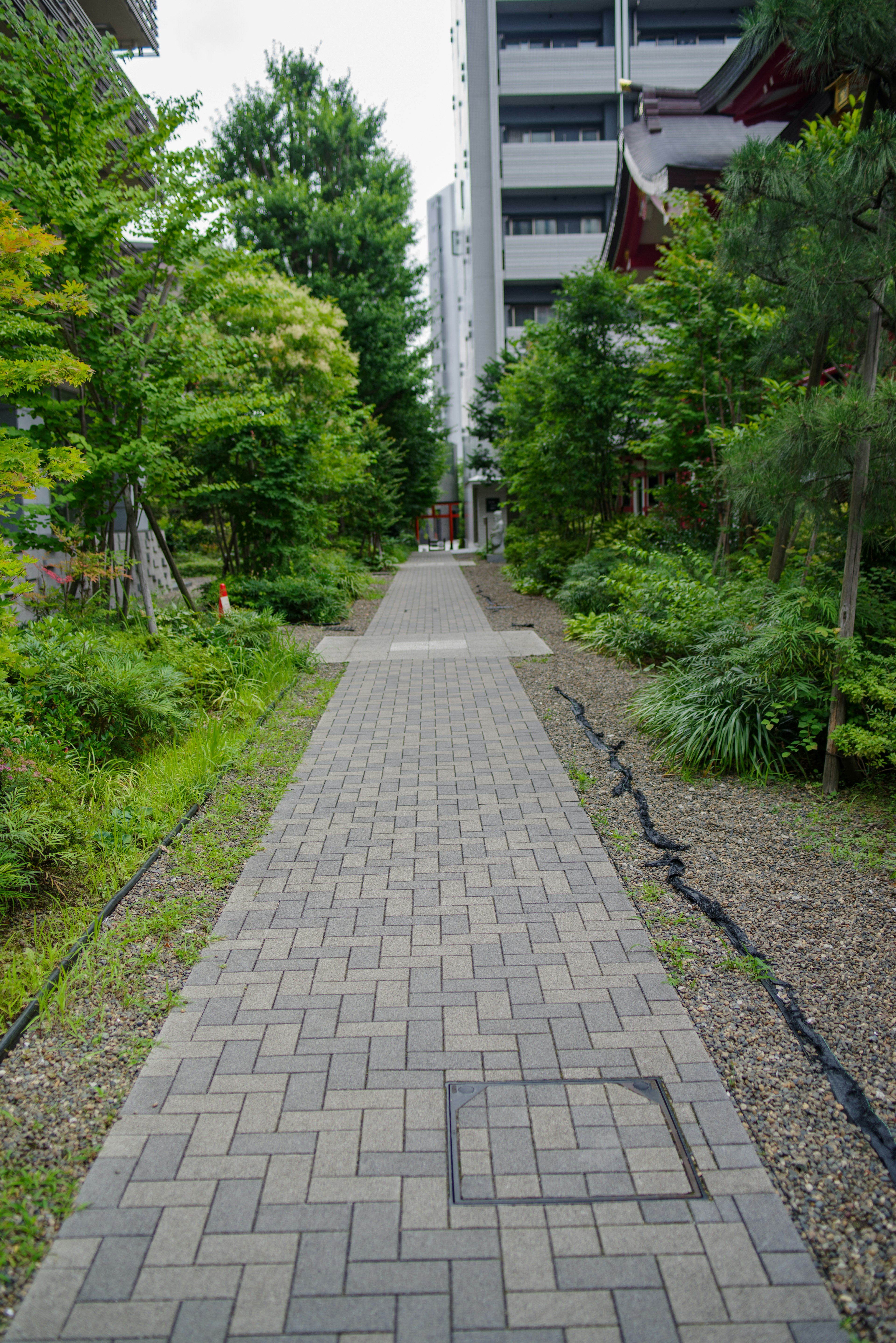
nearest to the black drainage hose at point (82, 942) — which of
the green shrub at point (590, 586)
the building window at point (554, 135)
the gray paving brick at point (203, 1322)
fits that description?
the gray paving brick at point (203, 1322)

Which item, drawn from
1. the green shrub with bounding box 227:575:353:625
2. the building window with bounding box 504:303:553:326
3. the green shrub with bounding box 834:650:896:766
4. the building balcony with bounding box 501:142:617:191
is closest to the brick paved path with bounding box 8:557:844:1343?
the green shrub with bounding box 834:650:896:766

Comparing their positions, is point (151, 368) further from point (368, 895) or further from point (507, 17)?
point (507, 17)

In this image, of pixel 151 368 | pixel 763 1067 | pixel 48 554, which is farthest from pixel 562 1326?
pixel 48 554

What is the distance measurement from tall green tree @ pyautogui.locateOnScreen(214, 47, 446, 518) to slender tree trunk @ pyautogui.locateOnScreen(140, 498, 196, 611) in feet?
58.2

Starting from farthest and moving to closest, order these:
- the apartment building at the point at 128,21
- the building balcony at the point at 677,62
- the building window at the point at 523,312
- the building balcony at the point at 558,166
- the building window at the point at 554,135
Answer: the building window at the point at 523,312
the building window at the point at 554,135
the building balcony at the point at 558,166
the building balcony at the point at 677,62
the apartment building at the point at 128,21

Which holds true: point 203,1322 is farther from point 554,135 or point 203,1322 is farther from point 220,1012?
point 554,135

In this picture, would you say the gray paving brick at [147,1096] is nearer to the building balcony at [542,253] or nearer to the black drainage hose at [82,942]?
the black drainage hose at [82,942]

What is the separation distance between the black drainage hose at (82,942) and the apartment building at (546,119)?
3299 centimetres

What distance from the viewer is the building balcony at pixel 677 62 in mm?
36625

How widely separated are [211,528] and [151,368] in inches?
443

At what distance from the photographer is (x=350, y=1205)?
2.32 metres

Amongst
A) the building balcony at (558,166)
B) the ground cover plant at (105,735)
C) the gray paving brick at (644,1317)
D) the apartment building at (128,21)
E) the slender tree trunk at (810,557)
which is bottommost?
the gray paving brick at (644,1317)

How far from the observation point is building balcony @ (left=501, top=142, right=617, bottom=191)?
3703 cm

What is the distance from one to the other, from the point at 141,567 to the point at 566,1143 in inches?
322
